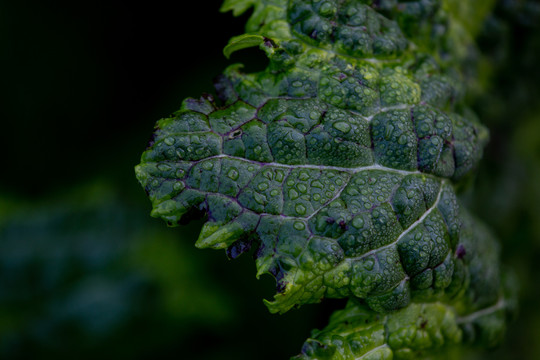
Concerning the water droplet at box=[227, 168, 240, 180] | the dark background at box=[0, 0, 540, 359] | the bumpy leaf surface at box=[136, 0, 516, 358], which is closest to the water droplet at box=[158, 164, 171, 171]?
the bumpy leaf surface at box=[136, 0, 516, 358]

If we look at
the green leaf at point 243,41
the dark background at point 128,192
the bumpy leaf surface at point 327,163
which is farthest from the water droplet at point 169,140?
the dark background at point 128,192

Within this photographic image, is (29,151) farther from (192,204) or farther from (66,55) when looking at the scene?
(192,204)

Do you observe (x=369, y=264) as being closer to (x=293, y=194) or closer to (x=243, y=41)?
(x=293, y=194)

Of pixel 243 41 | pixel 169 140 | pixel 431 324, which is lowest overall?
pixel 431 324

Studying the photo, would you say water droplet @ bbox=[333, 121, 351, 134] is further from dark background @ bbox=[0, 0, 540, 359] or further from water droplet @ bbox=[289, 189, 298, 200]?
dark background @ bbox=[0, 0, 540, 359]

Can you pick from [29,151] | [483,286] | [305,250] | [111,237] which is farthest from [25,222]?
[483,286]

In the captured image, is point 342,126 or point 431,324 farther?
point 431,324

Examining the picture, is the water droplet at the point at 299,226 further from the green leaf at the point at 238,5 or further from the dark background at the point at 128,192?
the dark background at the point at 128,192

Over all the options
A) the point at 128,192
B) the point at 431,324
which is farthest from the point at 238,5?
the point at 128,192
